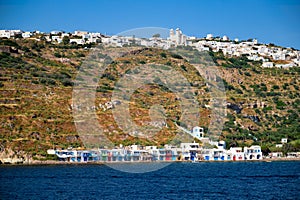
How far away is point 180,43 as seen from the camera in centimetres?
14862

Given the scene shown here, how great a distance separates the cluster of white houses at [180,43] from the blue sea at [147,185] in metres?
74.7

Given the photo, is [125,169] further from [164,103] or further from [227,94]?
[227,94]

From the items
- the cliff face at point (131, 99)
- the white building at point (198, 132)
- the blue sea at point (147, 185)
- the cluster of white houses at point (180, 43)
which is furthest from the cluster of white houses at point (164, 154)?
the cluster of white houses at point (180, 43)

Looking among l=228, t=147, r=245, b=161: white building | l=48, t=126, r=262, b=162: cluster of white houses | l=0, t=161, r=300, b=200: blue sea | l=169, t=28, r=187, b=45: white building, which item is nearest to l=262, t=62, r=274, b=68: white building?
l=169, t=28, r=187, b=45: white building

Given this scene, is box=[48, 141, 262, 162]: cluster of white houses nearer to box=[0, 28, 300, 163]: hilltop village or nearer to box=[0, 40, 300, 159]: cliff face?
box=[0, 28, 300, 163]: hilltop village

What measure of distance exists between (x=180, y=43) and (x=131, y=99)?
5479cm

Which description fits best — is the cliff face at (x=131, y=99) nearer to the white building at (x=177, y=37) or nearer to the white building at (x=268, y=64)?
the white building at (x=268, y=64)

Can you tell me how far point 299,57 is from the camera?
498 feet

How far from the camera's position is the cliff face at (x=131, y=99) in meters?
80.1

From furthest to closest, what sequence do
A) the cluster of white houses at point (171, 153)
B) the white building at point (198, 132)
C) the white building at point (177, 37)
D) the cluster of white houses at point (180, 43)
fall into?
the white building at point (177, 37) → the cluster of white houses at point (180, 43) → the white building at point (198, 132) → the cluster of white houses at point (171, 153)

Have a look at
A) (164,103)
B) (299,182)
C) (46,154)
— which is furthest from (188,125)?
(299,182)

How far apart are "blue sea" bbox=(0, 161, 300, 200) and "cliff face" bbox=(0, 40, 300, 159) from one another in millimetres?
12510

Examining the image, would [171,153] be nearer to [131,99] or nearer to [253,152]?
[253,152]

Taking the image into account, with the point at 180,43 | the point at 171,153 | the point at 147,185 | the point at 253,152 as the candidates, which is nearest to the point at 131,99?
the point at 171,153
